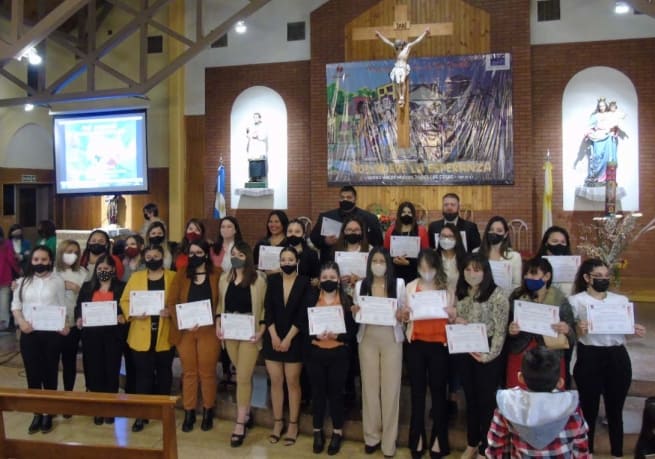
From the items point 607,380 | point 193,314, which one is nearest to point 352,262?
point 193,314

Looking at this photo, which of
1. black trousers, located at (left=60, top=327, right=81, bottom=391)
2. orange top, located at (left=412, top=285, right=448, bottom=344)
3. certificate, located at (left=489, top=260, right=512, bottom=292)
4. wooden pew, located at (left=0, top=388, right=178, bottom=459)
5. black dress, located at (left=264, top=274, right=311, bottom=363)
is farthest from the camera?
black trousers, located at (left=60, top=327, right=81, bottom=391)

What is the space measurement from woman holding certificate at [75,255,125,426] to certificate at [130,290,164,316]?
161 millimetres

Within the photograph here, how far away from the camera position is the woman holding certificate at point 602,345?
3.29 m

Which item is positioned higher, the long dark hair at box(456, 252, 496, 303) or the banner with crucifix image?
the banner with crucifix image

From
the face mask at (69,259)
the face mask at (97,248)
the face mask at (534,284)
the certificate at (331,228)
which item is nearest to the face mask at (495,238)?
the face mask at (534,284)

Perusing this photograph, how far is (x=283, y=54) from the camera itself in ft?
32.9

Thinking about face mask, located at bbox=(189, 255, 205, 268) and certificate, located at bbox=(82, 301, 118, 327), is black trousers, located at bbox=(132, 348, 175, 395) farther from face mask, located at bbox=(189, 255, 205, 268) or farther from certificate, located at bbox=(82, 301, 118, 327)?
face mask, located at bbox=(189, 255, 205, 268)

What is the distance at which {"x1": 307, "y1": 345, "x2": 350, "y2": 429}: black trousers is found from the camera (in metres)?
3.85

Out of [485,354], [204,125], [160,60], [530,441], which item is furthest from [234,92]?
[530,441]

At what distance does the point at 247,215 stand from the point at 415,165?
3.23m

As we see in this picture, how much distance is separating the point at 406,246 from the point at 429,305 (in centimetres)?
84

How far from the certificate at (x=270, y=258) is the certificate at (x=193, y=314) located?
64cm

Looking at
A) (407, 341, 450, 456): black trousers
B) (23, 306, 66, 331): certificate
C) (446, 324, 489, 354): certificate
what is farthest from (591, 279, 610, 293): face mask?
(23, 306, 66, 331): certificate

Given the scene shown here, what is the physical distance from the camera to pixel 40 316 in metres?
4.18
